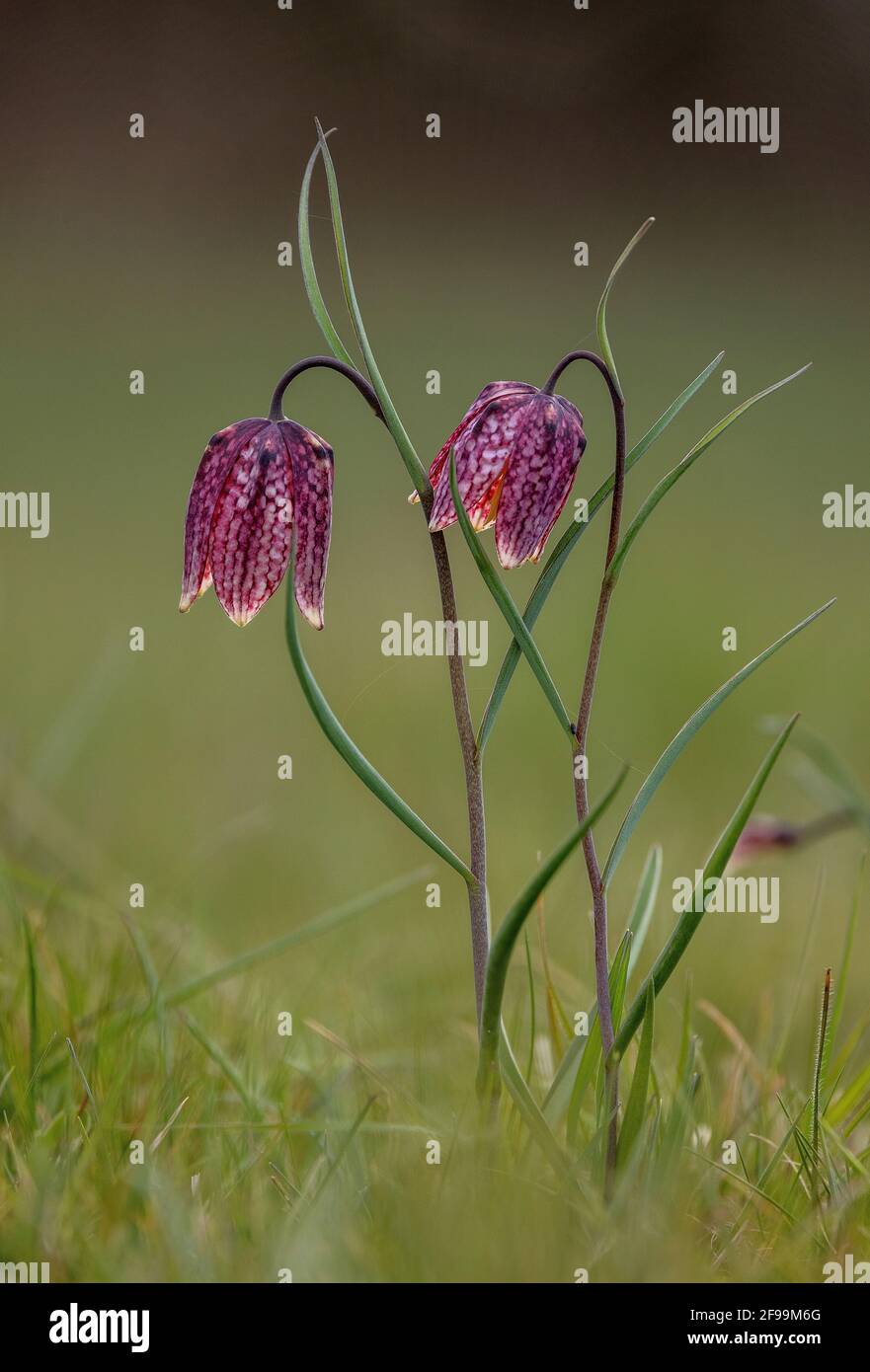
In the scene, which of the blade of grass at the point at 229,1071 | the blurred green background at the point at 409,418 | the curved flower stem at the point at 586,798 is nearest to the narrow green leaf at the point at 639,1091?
the curved flower stem at the point at 586,798

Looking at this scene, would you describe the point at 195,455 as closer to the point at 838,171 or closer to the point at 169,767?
the point at 169,767

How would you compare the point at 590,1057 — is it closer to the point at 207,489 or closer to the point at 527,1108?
the point at 527,1108

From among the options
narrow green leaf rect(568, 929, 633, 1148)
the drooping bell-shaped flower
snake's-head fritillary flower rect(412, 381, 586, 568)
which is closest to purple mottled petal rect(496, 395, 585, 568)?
snake's-head fritillary flower rect(412, 381, 586, 568)

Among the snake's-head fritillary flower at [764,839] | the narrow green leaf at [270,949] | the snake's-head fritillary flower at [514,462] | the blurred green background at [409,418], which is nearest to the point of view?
the snake's-head fritillary flower at [514,462]

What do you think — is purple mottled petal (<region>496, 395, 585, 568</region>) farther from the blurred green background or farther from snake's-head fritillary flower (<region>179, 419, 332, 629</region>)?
the blurred green background

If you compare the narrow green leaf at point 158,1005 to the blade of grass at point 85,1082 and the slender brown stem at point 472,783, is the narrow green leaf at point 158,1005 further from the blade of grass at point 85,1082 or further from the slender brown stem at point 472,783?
the slender brown stem at point 472,783

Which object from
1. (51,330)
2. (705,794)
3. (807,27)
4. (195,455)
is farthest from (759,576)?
(51,330)
